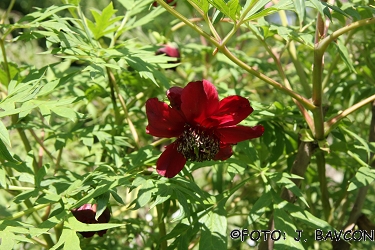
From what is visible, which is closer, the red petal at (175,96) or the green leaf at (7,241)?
the green leaf at (7,241)

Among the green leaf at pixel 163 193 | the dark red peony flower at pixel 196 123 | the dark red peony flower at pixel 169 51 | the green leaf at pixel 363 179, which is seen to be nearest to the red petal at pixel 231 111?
the dark red peony flower at pixel 196 123

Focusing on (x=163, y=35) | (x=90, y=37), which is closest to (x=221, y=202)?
(x=90, y=37)

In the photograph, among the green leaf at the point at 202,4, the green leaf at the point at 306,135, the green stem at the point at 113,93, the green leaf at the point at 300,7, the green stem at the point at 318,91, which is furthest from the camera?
the green stem at the point at 113,93

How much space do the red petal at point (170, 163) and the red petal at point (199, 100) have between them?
0.20 ft

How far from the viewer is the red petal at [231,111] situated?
2.68ft

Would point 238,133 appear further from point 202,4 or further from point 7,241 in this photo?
point 7,241

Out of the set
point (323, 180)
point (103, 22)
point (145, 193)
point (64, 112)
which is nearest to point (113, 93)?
point (103, 22)

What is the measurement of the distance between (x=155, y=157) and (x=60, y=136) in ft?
0.82

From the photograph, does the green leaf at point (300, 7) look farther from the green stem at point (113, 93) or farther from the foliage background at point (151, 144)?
the green stem at point (113, 93)

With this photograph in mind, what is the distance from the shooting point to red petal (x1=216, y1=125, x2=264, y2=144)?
86 cm

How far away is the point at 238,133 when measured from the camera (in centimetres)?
86

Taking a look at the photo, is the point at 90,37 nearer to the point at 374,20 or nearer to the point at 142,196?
the point at 142,196

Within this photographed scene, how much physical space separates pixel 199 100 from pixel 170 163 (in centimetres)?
11

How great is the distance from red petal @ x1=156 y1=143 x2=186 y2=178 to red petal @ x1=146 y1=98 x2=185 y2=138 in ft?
0.10
